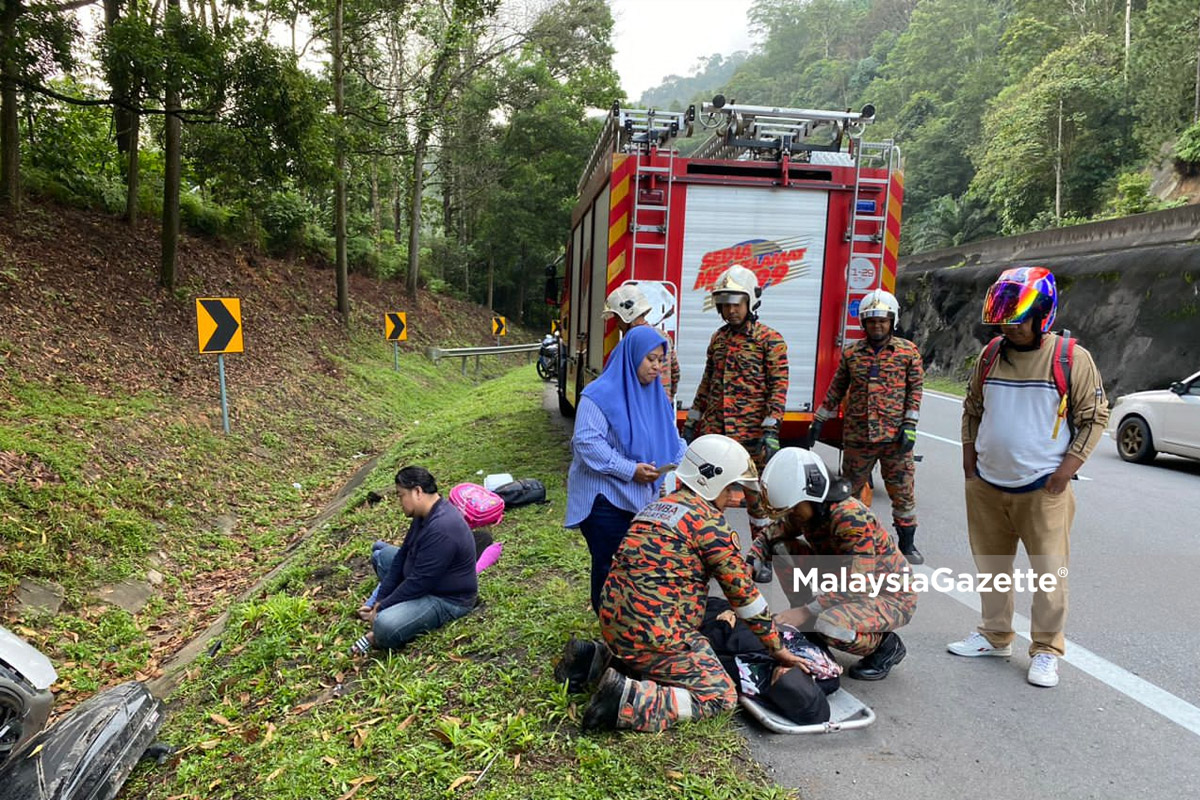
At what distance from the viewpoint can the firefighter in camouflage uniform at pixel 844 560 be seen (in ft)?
11.5

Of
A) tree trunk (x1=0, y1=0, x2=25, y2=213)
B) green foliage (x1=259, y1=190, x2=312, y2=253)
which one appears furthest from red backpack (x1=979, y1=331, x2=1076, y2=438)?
green foliage (x1=259, y1=190, x2=312, y2=253)

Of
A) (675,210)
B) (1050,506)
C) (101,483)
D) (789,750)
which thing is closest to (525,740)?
(789,750)

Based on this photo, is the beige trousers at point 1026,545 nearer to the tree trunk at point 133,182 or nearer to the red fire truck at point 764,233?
the red fire truck at point 764,233

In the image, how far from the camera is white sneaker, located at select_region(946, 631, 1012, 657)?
3.94m

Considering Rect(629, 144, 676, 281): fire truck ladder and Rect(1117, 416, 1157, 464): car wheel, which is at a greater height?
Rect(629, 144, 676, 281): fire truck ladder

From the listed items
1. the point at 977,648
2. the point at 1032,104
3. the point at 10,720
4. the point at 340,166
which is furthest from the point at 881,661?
the point at 1032,104

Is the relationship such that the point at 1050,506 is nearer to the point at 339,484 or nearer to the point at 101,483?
the point at 101,483

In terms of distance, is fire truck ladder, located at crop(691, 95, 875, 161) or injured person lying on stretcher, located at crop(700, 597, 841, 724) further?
fire truck ladder, located at crop(691, 95, 875, 161)

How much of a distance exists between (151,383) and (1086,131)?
2928 centimetres

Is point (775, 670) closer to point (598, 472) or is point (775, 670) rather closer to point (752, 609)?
point (752, 609)

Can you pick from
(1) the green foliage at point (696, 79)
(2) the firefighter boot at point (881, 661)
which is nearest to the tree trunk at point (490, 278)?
(2) the firefighter boot at point (881, 661)

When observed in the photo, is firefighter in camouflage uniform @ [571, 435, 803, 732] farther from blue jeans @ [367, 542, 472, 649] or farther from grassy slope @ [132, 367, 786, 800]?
blue jeans @ [367, 542, 472, 649]

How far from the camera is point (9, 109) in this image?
994 centimetres

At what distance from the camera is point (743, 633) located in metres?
3.53
